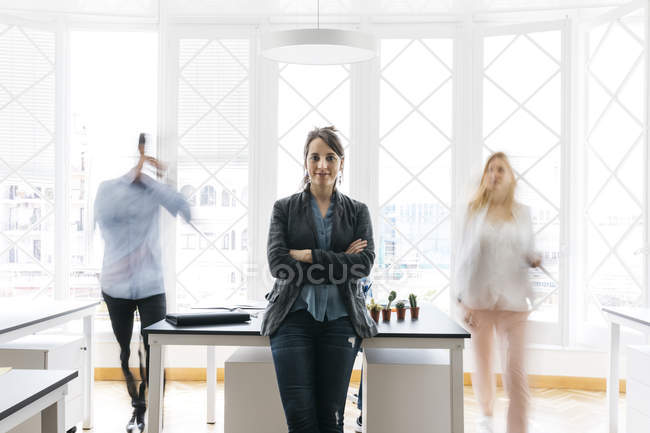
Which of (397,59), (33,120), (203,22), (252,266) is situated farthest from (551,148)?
(33,120)

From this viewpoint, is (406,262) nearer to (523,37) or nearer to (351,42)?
(523,37)

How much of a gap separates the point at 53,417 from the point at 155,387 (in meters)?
0.65

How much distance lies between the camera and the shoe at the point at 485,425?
2.97 metres

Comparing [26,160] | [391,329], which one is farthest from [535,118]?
[26,160]

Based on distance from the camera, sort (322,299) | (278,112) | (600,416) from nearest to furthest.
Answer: (322,299) → (600,416) → (278,112)

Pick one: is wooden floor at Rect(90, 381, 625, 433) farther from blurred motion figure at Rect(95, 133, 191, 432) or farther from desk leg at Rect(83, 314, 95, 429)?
blurred motion figure at Rect(95, 133, 191, 432)

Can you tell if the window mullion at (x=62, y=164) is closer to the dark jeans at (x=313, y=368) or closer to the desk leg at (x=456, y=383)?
the dark jeans at (x=313, y=368)

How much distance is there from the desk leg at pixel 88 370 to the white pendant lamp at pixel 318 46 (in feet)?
6.09

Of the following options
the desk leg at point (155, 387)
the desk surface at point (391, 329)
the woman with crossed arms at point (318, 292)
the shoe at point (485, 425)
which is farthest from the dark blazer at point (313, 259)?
the shoe at point (485, 425)

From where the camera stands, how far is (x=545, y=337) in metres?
3.91

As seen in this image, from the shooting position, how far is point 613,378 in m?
3.03

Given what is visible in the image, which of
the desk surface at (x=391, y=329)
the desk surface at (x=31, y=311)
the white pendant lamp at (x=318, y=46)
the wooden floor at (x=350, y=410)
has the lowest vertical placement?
the wooden floor at (x=350, y=410)

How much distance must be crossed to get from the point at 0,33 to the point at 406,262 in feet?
11.8

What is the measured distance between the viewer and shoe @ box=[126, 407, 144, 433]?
3.05 m
